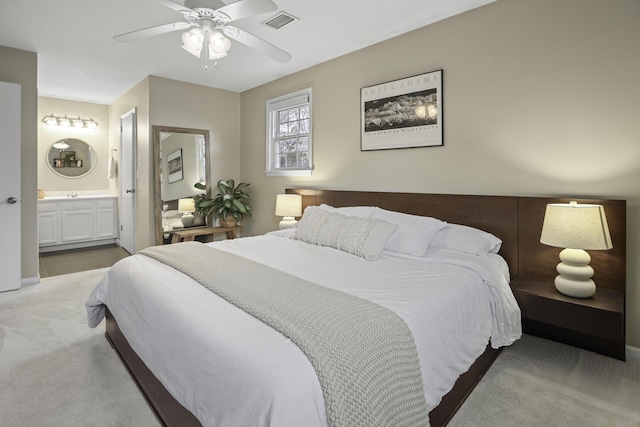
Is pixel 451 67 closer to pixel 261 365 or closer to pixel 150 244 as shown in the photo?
pixel 261 365

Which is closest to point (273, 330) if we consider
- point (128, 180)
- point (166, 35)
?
point (166, 35)

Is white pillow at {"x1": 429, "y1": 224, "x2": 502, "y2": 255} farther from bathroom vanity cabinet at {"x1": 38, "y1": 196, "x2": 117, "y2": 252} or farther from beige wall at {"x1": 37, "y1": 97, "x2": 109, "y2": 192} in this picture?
beige wall at {"x1": 37, "y1": 97, "x2": 109, "y2": 192}

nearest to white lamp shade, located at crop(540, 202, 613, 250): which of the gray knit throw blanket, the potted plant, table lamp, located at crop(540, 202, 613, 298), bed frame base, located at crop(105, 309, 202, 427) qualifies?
table lamp, located at crop(540, 202, 613, 298)

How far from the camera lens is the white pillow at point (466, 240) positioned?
252cm


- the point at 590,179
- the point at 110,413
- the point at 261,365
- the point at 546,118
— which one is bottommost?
the point at 110,413

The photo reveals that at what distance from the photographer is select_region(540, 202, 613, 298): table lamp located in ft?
6.86

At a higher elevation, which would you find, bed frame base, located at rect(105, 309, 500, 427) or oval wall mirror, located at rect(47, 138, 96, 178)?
oval wall mirror, located at rect(47, 138, 96, 178)

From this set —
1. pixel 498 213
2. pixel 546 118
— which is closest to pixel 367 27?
pixel 546 118

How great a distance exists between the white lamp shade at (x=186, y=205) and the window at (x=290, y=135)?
1.15 m

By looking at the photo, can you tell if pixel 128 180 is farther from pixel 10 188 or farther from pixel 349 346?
pixel 349 346

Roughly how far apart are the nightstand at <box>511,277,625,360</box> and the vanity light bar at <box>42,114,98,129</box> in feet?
22.3

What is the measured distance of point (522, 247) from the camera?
2.60 metres

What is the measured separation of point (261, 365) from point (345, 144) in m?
3.06

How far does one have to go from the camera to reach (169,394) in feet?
5.35
